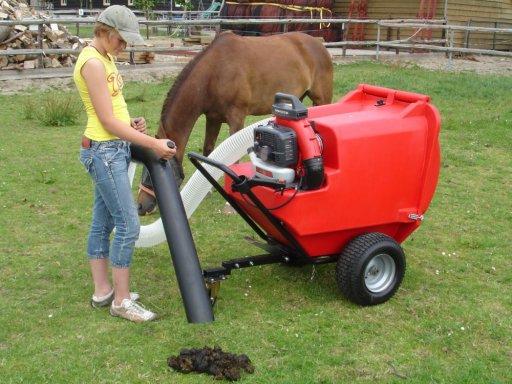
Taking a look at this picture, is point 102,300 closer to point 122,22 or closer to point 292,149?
point 292,149

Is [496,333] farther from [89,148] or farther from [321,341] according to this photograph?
[89,148]

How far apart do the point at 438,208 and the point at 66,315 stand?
394 cm

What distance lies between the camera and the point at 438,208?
22.6 feet

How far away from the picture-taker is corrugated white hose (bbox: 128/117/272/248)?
16.0 ft

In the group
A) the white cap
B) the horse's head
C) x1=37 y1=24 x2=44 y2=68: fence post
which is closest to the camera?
the white cap

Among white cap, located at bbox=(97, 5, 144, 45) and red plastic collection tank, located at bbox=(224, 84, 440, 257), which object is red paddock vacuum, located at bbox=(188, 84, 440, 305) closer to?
red plastic collection tank, located at bbox=(224, 84, 440, 257)

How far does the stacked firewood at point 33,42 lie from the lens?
15.6 metres

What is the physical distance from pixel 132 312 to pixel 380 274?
1.66 metres

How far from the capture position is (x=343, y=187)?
14.4 ft

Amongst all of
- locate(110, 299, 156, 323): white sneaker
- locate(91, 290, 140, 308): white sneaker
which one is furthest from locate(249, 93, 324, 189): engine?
locate(91, 290, 140, 308): white sneaker

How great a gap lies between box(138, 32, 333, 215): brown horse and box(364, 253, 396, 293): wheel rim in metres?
2.31

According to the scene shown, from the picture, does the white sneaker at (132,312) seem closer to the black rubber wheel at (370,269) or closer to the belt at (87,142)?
the belt at (87,142)

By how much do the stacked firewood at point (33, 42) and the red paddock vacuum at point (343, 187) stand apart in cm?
1214

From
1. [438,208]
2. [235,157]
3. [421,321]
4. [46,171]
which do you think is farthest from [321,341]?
[46,171]
